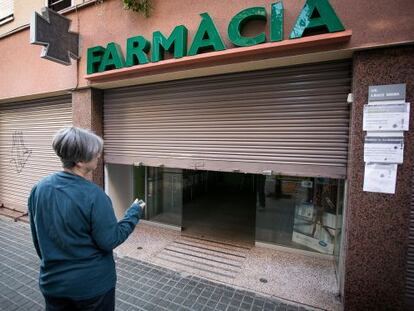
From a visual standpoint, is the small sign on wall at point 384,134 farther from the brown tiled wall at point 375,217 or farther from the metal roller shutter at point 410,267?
the metal roller shutter at point 410,267

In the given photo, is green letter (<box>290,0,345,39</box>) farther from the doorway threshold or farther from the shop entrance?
the shop entrance

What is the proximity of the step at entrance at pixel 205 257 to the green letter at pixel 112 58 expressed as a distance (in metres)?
3.36

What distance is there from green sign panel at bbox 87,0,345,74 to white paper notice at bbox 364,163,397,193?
1.56 m

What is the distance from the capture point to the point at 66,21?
4.45 meters

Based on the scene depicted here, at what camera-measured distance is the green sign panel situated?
8.84 feet

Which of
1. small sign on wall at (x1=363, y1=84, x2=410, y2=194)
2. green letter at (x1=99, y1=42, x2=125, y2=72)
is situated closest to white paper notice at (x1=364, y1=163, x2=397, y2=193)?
small sign on wall at (x1=363, y1=84, x2=410, y2=194)

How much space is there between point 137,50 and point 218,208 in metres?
5.15

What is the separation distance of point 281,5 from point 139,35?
221 centimetres

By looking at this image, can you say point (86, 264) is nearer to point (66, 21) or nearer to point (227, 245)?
point (227, 245)

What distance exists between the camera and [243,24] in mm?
3121

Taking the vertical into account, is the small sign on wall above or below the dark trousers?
above

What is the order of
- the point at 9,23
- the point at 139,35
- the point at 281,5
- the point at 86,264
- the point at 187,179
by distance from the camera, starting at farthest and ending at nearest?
the point at 187,179, the point at 9,23, the point at 139,35, the point at 281,5, the point at 86,264

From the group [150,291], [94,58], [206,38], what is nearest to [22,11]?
[94,58]

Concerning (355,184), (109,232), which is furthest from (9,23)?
(355,184)
